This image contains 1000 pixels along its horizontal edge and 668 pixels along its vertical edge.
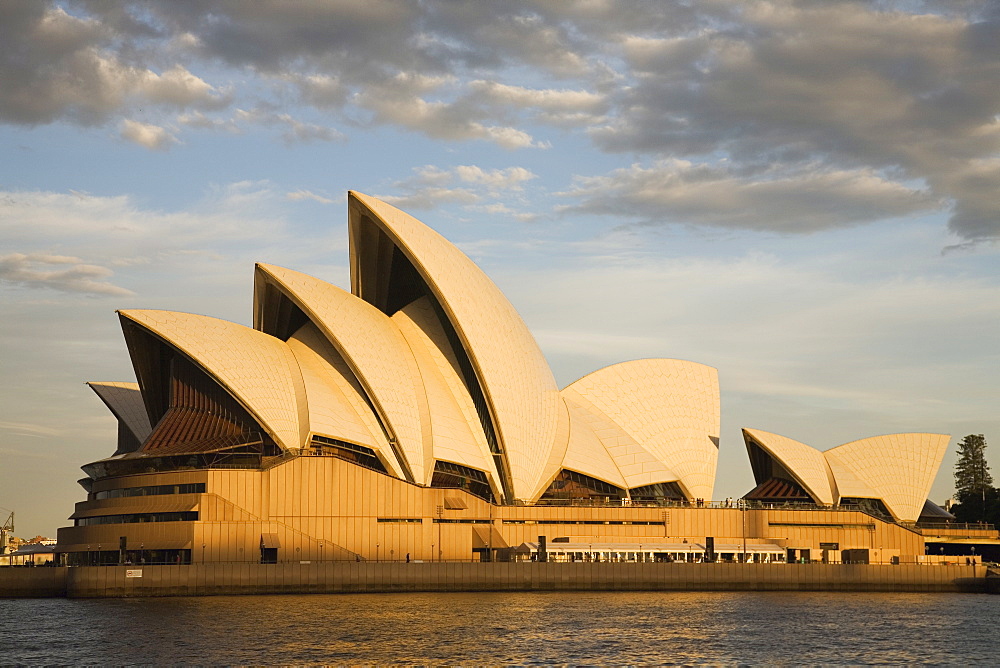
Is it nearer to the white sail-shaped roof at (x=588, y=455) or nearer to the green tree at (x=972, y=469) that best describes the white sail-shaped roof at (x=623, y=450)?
the white sail-shaped roof at (x=588, y=455)

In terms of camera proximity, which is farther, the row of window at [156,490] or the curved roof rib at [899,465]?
the curved roof rib at [899,465]

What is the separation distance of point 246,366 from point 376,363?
7.33 m

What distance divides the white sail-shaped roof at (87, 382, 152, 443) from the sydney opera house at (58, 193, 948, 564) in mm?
130

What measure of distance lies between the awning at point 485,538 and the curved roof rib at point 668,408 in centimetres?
1454

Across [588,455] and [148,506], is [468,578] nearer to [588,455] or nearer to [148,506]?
[588,455]

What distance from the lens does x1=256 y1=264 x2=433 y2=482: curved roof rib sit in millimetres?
69312

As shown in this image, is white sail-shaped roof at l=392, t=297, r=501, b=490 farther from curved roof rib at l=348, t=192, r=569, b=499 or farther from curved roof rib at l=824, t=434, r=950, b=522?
curved roof rib at l=824, t=434, r=950, b=522

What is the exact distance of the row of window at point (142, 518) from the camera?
213 feet

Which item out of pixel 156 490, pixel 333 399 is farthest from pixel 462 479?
pixel 156 490

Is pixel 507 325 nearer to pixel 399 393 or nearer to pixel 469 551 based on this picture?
pixel 399 393

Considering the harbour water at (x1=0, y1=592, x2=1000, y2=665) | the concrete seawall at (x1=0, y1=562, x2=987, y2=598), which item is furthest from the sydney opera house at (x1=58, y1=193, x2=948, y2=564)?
the harbour water at (x1=0, y1=592, x2=1000, y2=665)

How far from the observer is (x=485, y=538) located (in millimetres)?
71312

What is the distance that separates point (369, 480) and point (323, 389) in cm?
604

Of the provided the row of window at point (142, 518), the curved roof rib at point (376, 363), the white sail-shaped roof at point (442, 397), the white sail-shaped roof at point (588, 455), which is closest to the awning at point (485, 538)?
the white sail-shaped roof at point (442, 397)
